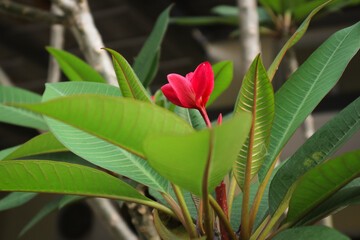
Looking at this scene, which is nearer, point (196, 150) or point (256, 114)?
point (196, 150)

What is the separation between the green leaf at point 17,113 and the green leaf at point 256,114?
49cm

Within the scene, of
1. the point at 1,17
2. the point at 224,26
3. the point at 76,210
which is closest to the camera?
the point at 1,17

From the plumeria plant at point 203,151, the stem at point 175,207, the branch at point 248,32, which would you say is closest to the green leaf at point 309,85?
the plumeria plant at point 203,151

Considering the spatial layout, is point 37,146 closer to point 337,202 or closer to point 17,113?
point 17,113

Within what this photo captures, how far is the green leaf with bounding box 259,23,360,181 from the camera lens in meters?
0.51

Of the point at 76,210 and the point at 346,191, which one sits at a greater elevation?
the point at 346,191

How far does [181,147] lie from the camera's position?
0.31m

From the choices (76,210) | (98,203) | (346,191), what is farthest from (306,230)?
(76,210)

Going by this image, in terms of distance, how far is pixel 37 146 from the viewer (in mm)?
609

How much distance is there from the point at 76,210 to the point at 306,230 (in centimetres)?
524

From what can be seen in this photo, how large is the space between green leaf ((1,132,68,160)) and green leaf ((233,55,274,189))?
0.86 feet

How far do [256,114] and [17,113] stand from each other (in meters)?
0.52

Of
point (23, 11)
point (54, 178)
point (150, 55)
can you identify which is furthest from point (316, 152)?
point (23, 11)

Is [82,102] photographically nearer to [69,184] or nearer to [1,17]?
[69,184]
